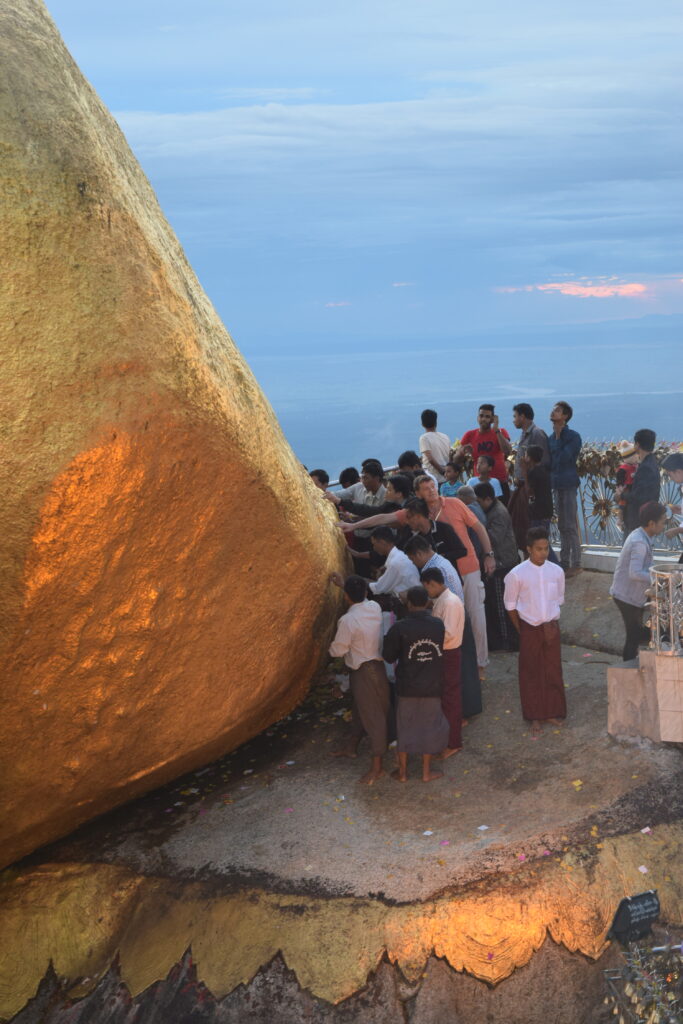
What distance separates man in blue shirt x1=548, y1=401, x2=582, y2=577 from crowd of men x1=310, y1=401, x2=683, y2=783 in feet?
0.04

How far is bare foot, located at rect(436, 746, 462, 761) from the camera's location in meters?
7.48

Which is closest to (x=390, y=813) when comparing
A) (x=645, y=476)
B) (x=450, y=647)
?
(x=450, y=647)

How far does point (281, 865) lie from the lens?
6.52 m

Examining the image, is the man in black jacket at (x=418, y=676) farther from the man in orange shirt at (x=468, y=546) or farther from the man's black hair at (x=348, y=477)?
the man's black hair at (x=348, y=477)

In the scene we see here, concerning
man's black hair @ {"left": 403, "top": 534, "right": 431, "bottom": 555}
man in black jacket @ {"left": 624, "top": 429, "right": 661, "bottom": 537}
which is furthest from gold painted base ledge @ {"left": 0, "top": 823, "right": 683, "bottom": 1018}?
man in black jacket @ {"left": 624, "top": 429, "right": 661, "bottom": 537}

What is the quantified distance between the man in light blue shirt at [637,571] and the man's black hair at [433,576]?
1598mm

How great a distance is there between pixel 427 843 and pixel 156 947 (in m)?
1.79

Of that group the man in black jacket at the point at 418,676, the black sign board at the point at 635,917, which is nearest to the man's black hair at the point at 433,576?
the man in black jacket at the point at 418,676

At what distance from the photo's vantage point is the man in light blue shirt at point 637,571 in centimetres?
765

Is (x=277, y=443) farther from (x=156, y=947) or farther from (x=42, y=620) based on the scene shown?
(x=156, y=947)

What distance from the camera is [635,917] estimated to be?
5934mm

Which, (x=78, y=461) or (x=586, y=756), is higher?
(x=78, y=461)

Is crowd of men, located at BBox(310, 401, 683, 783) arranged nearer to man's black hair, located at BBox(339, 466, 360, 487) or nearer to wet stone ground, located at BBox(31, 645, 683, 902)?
man's black hair, located at BBox(339, 466, 360, 487)

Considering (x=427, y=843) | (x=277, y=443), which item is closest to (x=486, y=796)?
(x=427, y=843)
